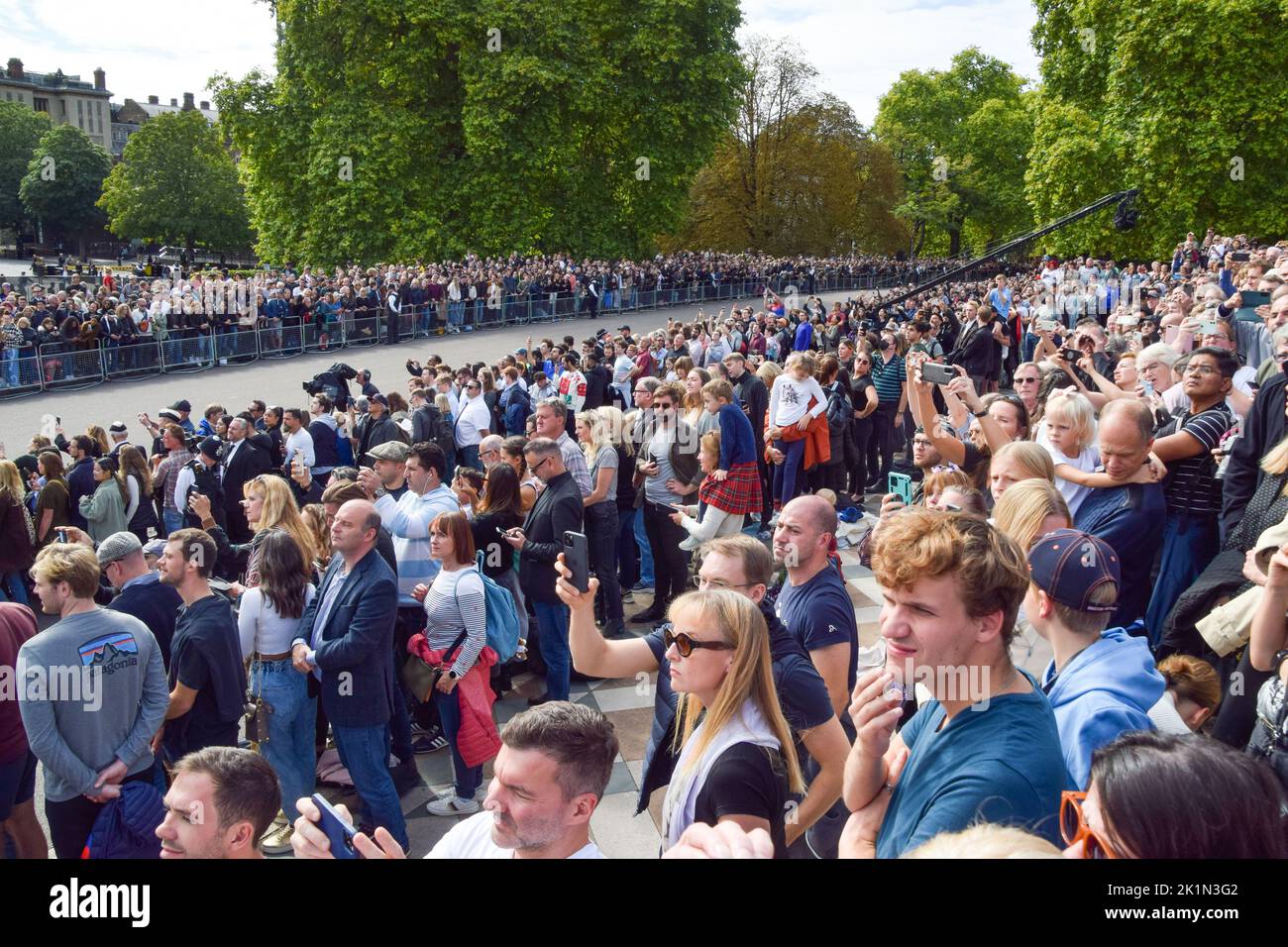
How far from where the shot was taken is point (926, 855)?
1.66 meters

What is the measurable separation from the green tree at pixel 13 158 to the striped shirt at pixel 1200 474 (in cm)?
7961

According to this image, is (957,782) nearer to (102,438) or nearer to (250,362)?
(102,438)

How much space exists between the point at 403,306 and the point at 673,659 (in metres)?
23.9

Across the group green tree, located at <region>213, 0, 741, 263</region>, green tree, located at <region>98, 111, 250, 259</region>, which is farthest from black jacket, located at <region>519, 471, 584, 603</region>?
green tree, located at <region>98, 111, 250, 259</region>

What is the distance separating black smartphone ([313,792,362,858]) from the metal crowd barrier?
19364mm

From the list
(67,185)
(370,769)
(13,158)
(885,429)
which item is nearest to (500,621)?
(370,769)

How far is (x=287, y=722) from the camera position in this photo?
5.10m

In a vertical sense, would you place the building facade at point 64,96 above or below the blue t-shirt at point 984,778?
above

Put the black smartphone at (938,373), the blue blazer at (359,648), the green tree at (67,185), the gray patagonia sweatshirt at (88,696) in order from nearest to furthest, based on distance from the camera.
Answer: the gray patagonia sweatshirt at (88,696) < the blue blazer at (359,648) < the black smartphone at (938,373) < the green tree at (67,185)

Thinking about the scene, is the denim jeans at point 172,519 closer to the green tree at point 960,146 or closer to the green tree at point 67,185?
the green tree at point 960,146

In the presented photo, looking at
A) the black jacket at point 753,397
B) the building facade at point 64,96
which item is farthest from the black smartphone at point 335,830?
the building facade at point 64,96

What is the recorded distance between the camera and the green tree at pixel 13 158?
69688mm

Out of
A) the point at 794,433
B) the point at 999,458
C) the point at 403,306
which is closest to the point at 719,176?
the point at 403,306
